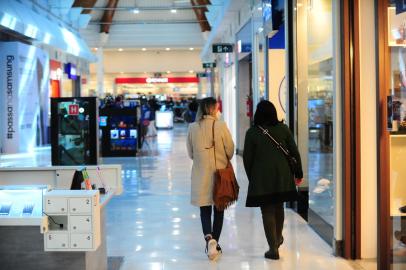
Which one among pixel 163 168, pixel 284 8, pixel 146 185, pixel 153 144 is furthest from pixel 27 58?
pixel 284 8

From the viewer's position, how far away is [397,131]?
4.32 m

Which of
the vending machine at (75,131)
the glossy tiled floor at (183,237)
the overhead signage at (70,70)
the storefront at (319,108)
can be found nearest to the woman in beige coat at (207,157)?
the glossy tiled floor at (183,237)

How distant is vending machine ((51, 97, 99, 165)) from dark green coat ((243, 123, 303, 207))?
3875 millimetres

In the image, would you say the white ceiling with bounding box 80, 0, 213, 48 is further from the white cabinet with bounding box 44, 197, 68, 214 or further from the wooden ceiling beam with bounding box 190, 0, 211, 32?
the white cabinet with bounding box 44, 197, 68, 214

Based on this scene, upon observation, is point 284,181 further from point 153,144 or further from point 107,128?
point 153,144

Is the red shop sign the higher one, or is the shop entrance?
the red shop sign

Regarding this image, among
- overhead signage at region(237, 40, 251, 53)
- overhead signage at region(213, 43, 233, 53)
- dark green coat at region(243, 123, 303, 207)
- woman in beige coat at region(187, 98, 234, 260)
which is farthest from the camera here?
overhead signage at region(213, 43, 233, 53)

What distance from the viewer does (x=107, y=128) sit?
49.5 feet

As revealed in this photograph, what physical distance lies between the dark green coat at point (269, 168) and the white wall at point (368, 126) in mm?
559

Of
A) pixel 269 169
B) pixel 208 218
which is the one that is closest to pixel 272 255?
pixel 208 218

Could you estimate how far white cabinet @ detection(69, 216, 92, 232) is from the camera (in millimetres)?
3432

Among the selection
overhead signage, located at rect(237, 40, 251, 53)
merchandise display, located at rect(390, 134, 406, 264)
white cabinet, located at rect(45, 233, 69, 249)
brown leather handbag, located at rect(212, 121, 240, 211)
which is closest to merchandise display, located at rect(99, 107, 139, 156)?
overhead signage, located at rect(237, 40, 251, 53)

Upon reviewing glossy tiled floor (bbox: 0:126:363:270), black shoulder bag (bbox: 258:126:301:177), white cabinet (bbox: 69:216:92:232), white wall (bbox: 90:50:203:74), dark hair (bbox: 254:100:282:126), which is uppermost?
white wall (bbox: 90:50:203:74)

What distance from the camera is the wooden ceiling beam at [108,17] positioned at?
28812mm
